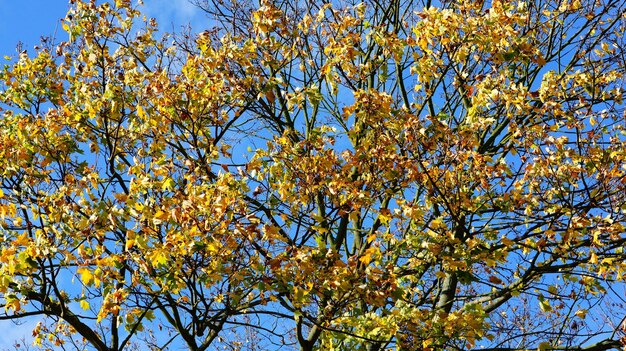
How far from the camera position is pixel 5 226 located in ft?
27.8

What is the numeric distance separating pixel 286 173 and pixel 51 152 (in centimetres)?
339

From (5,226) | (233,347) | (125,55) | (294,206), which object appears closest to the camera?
(5,226)

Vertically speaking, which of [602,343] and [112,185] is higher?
[112,185]

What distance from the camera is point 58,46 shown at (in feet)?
34.3

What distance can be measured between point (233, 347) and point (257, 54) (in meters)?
7.28

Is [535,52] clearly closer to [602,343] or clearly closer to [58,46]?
[602,343]

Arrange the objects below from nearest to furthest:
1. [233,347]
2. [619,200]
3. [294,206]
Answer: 1. [619,200]
2. [294,206]
3. [233,347]

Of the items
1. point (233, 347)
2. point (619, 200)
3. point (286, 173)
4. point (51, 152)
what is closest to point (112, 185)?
point (51, 152)

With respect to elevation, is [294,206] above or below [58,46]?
below

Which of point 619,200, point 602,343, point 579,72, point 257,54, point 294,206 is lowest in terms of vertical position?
point 602,343

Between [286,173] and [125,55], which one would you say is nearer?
[286,173]

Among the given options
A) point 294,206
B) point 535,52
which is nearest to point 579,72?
point 535,52

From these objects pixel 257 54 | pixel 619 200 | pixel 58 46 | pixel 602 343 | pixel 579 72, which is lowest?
pixel 602 343

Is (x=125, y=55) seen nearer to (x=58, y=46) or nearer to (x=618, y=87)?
(x=58, y=46)
